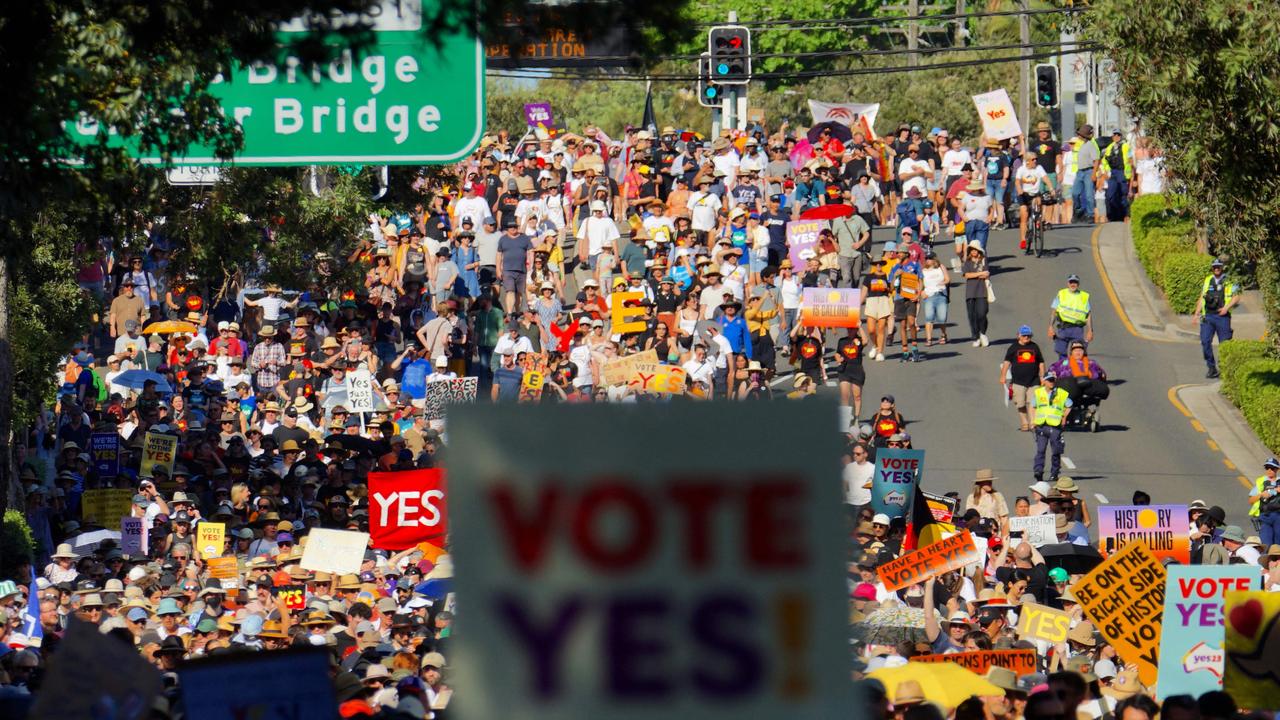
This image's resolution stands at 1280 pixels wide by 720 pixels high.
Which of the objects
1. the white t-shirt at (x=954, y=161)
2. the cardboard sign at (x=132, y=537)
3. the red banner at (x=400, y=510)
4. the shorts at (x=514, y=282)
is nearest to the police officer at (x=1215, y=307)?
the white t-shirt at (x=954, y=161)

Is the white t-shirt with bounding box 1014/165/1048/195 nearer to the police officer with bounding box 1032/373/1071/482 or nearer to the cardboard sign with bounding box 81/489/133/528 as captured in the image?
the police officer with bounding box 1032/373/1071/482

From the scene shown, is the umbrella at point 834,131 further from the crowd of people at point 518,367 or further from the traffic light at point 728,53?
the traffic light at point 728,53

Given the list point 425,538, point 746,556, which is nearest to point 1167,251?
point 425,538

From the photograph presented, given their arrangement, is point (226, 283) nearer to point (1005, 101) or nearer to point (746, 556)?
point (1005, 101)

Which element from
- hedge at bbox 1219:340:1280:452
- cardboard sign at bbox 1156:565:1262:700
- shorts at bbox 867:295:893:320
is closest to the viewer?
cardboard sign at bbox 1156:565:1262:700

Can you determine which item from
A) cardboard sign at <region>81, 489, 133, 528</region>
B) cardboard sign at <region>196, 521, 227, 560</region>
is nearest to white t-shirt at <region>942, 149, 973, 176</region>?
cardboard sign at <region>81, 489, 133, 528</region>

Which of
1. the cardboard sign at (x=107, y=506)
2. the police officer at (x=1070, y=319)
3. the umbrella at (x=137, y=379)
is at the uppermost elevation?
the police officer at (x=1070, y=319)
